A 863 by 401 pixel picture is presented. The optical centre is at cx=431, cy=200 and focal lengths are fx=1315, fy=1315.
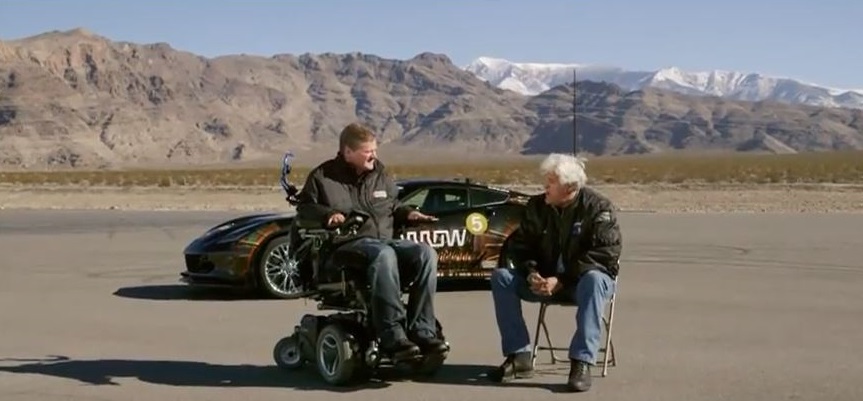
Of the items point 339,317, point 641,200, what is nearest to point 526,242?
point 339,317

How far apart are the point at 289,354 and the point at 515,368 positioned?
1516 millimetres

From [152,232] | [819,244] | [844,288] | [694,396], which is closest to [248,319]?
[694,396]

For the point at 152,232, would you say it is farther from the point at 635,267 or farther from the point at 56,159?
the point at 56,159

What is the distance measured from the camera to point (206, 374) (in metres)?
8.43

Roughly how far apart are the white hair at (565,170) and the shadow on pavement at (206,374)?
122 cm

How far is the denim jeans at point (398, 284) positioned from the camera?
7629 millimetres

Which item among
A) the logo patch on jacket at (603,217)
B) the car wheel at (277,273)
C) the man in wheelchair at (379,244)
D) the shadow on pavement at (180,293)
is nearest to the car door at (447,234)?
the car wheel at (277,273)

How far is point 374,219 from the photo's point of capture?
8055 mm

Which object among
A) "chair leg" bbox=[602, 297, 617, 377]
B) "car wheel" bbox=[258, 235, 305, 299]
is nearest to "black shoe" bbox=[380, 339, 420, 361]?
"chair leg" bbox=[602, 297, 617, 377]

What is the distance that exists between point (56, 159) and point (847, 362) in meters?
198

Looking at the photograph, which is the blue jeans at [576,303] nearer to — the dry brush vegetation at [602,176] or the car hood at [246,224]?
the car hood at [246,224]

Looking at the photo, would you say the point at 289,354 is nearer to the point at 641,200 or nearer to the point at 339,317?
the point at 339,317

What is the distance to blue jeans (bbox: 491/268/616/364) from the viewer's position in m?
7.63

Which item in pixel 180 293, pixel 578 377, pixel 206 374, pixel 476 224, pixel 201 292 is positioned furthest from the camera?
pixel 201 292
